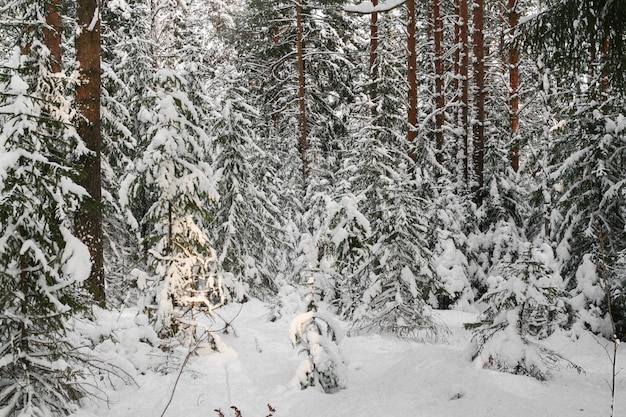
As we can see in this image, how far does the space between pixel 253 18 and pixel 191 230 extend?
53.3 ft

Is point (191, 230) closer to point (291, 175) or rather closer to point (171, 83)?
point (171, 83)

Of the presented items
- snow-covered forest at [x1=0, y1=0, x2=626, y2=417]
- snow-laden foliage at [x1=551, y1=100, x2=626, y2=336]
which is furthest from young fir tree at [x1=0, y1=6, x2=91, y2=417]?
snow-laden foliage at [x1=551, y1=100, x2=626, y2=336]

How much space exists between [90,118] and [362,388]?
6488 millimetres

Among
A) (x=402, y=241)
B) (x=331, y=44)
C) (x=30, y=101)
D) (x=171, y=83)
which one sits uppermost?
(x=331, y=44)

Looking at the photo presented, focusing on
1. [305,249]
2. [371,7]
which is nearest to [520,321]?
[371,7]

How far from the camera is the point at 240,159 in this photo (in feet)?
47.3

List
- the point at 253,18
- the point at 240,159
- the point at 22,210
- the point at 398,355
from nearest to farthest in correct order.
A: the point at 22,210 < the point at 398,355 < the point at 240,159 < the point at 253,18

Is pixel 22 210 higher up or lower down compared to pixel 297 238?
higher up

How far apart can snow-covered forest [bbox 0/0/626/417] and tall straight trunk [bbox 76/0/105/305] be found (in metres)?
0.04

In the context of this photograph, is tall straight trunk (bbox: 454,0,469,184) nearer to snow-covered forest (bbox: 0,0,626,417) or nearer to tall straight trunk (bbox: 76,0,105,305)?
snow-covered forest (bbox: 0,0,626,417)

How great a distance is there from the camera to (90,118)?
8086 millimetres

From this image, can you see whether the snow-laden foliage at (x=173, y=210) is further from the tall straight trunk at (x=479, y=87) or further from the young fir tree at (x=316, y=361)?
the tall straight trunk at (x=479, y=87)

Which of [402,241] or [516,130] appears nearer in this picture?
[402,241]

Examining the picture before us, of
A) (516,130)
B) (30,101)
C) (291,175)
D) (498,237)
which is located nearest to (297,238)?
(291,175)
